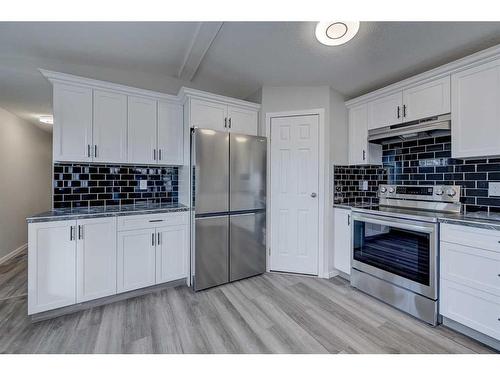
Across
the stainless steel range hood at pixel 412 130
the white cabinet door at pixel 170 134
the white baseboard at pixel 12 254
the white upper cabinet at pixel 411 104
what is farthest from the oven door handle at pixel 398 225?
Result: the white baseboard at pixel 12 254

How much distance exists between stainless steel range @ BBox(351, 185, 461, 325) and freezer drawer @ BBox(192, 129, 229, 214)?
1.49 meters

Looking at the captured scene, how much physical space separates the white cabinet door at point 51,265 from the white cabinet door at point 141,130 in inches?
37.2

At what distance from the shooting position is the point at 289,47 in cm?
214

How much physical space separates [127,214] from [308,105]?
2424mm

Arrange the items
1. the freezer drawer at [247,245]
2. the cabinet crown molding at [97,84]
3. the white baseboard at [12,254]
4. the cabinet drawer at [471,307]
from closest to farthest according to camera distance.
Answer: the cabinet drawer at [471,307] < the cabinet crown molding at [97,84] < the freezer drawer at [247,245] < the white baseboard at [12,254]

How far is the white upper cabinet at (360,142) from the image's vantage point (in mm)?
2791

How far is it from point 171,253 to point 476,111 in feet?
10.3

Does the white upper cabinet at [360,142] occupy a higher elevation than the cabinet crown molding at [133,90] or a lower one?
lower

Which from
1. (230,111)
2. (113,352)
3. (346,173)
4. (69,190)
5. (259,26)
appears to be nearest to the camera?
(113,352)

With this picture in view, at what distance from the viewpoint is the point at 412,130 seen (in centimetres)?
232

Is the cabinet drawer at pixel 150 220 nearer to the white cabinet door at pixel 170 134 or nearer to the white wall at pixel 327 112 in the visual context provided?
the white cabinet door at pixel 170 134

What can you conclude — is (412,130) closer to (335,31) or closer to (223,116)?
(335,31)
